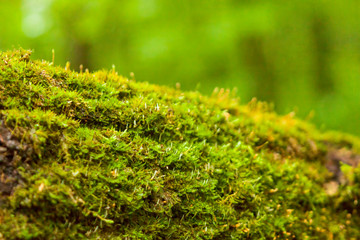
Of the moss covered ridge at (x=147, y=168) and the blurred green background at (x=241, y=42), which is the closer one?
the moss covered ridge at (x=147, y=168)

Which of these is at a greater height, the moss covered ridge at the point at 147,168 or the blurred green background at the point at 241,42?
the blurred green background at the point at 241,42

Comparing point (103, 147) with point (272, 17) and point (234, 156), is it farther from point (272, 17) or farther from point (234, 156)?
point (272, 17)

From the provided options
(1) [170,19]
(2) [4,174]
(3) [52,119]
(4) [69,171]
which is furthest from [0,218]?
(1) [170,19]

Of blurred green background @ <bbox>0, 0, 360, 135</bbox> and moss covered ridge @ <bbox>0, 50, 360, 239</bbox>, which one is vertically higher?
blurred green background @ <bbox>0, 0, 360, 135</bbox>

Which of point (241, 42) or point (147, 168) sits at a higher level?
point (241, 42)
